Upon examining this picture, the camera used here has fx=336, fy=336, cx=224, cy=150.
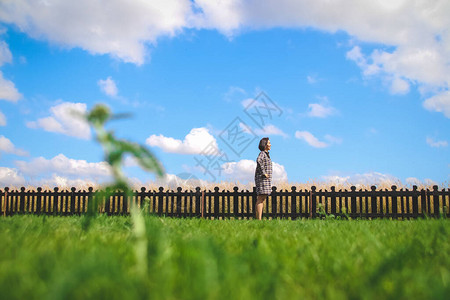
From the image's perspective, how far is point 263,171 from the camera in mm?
8781

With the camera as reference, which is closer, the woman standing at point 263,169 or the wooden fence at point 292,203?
the woman standing at point 263,169

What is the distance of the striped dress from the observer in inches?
347

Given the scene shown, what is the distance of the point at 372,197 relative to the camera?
11820 mm

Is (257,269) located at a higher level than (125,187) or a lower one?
lower

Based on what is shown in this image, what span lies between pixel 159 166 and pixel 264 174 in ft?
25.1

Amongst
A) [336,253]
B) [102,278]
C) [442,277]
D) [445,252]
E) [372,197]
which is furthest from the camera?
[372,197]

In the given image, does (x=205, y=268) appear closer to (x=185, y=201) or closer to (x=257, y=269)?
(x=257, y=269)

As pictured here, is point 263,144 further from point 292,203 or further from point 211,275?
point 211,275

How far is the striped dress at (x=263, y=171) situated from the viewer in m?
8.81

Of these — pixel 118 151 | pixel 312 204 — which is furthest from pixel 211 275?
pixel 312 204

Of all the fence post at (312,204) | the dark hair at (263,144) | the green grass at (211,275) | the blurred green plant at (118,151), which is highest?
the dark hair at (263,144)

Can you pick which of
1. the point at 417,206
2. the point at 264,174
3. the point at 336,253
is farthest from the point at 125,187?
the point at 417,206

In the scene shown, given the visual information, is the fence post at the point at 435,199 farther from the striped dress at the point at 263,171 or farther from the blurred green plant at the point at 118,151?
the blurred green plant at the point at 118,151

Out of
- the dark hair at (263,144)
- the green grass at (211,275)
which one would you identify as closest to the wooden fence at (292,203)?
the dark hair at (263,144)
